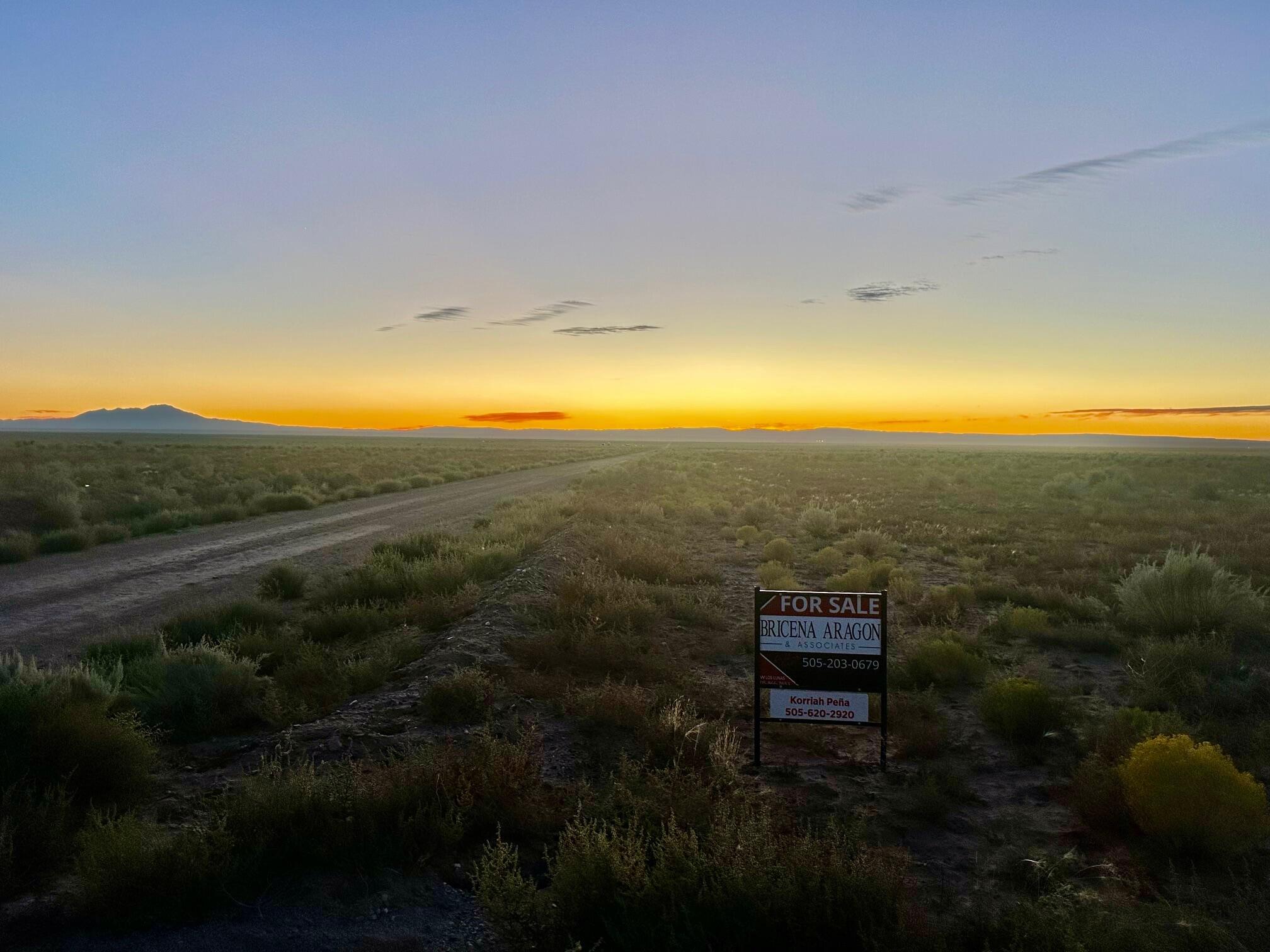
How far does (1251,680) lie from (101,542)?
22.1m

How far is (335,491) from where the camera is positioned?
31688mm

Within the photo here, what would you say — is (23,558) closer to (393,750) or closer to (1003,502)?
(393,750)

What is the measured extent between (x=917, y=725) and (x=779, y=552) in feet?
33.7

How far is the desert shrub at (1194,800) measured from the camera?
487cm

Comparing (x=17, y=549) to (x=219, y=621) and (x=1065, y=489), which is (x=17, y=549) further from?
(x=1065, y=489)

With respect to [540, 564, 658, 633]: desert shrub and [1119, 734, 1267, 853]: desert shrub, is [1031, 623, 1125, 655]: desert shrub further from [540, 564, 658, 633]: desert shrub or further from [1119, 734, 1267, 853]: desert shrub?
[540, 564, 658, 633]: desert shrub

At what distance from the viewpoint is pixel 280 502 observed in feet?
86.8

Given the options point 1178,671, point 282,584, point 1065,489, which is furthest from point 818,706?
point 1065,489

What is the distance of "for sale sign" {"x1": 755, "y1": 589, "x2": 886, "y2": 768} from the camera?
594cm

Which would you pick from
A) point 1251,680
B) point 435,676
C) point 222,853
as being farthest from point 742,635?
point 222,853

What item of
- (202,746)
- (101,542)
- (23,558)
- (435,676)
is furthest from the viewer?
(101,542)

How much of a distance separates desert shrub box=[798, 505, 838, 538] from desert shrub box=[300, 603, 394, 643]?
1362cm

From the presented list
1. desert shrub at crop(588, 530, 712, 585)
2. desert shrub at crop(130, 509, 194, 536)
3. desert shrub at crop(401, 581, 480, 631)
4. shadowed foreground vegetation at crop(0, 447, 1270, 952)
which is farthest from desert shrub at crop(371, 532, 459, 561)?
desert shrub at crop(130, 509, 194, 536)

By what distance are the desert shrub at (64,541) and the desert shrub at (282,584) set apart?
7.84m
